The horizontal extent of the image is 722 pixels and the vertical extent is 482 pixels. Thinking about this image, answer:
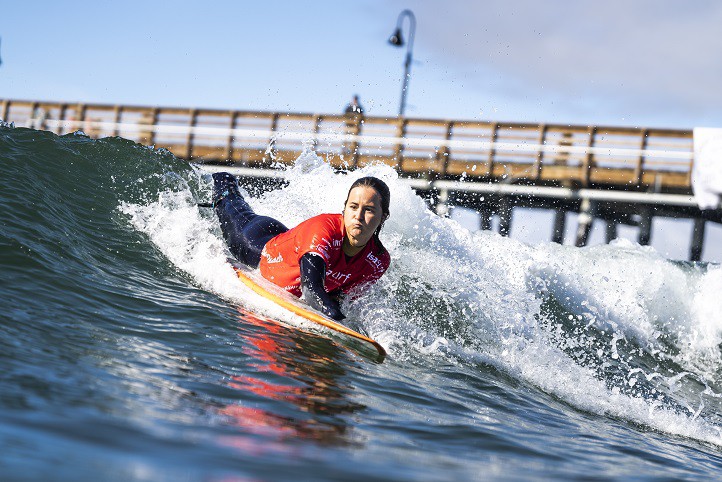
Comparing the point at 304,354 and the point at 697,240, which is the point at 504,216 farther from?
the point at 304,354

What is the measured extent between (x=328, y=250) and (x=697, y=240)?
47.2ft

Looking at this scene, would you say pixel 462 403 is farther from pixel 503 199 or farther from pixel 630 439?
pixel 503 199

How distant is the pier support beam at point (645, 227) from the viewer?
53.9 feet

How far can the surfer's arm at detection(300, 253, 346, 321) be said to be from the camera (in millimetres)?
5129

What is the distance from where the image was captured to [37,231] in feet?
19.5

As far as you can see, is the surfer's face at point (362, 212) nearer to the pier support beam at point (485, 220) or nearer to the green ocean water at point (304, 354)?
the green ocean water at point (304, 354)

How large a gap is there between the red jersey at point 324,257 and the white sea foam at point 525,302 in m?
0.27

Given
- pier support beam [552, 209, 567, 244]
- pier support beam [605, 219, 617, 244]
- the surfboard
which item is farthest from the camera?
pier support beam [605, 219, 617, 244]

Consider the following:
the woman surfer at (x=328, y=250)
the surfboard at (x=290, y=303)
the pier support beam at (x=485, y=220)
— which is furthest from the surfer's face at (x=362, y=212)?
the pier support beam at (x=485, y=220)

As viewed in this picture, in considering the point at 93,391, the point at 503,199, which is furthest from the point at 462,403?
the point at 503,199

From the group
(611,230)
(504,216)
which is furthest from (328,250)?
(611,230)

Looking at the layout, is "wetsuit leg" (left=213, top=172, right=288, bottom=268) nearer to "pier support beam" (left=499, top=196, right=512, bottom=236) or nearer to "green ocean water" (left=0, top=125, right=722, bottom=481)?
"green ocean water" (left=0, top=125, right=722, bottom=481)

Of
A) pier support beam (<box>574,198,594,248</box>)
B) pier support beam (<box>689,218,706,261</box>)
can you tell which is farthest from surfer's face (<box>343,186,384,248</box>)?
pier support beam (<box>689,218,706,261</box>)

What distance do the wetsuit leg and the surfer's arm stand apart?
1129 millimetres
